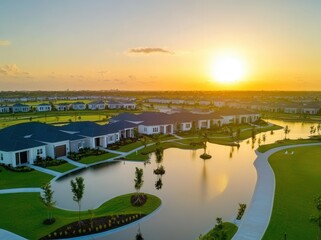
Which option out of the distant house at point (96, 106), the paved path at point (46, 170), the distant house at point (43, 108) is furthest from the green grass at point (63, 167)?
the distant house at point (96, 106)

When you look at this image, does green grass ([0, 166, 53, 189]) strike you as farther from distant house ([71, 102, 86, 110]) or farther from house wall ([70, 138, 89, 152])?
distant house ([71, 102, 86, 110])

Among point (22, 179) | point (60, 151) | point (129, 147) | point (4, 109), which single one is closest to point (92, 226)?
point (22, 179)

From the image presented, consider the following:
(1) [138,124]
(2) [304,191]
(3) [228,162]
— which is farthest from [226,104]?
(2) [304,191]

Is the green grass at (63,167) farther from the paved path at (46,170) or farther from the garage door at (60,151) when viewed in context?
the garage door at (60,151)

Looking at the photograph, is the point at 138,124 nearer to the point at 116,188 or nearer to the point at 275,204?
the point at 116,188

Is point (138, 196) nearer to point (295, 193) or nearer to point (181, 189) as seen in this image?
point (181, 189)

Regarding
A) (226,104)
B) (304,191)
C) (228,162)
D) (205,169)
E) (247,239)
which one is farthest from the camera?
(226,104)
